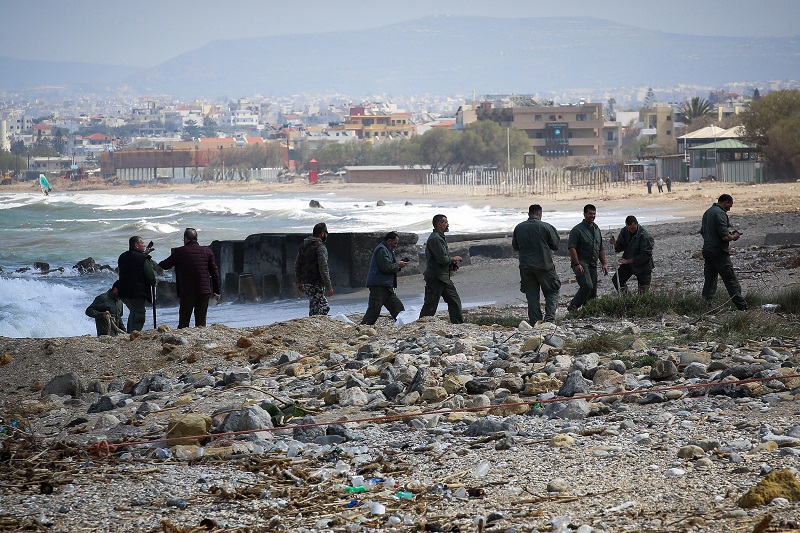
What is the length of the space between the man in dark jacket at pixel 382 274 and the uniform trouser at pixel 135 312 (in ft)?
8.28

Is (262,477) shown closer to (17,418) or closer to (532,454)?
(532,454)

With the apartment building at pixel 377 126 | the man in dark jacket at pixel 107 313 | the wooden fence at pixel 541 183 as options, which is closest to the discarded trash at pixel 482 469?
the man in dark jacket at pixel 107 313

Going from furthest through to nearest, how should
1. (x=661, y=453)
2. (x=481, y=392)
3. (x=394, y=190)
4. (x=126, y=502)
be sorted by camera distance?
(x=394, y=190) → (x=481, y=392) → (x=661, y=453) → (x=126, y=502)

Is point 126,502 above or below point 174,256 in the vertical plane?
below

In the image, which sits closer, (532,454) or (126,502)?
(126,502)

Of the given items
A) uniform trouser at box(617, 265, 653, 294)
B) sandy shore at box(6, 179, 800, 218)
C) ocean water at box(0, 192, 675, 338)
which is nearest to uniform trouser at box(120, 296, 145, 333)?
ocean water at box(0, 192, 675, 338)

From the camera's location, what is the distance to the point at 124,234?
50.1 metres

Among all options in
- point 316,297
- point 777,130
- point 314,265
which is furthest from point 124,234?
point 314,265

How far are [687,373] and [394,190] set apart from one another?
92149 millimetres

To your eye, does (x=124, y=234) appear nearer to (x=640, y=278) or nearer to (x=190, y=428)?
(x=640, y=278)

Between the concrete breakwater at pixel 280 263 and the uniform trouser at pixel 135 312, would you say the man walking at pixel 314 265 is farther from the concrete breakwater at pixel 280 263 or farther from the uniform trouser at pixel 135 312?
the concrete breakwater at pixel 280 263

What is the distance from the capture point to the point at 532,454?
5.72 metres

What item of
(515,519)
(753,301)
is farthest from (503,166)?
(515,519)

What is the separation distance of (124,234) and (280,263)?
31.8 m
